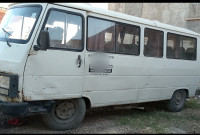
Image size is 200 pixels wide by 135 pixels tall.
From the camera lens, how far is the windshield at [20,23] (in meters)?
5.27

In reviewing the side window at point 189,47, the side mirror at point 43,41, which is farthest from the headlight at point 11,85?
the side window at point 189,47

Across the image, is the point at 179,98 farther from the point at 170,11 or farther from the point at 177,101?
the point at 170,11

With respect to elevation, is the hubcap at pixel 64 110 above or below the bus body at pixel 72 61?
below

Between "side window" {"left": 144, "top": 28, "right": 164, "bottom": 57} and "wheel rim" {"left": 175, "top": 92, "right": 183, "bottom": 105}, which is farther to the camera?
"wheel rim" {"left": 175, "top": 92, "right": 183, "bottom": 105}

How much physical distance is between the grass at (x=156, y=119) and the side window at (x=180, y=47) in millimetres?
1683

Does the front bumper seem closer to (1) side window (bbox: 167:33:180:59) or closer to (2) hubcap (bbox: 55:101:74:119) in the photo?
(2) hubcap (bbox: 55:101:74:119)

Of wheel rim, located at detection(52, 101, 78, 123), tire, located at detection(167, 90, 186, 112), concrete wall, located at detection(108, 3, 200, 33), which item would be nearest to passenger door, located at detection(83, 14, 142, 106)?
wheel rim, located at detection(52, 101, 78, 123)

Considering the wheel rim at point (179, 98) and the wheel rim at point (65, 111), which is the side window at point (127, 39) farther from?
the wheel rim at point (179, 98)

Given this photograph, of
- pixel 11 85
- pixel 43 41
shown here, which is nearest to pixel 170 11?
pixel 43 41

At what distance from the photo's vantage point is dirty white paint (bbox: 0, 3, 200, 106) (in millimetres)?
5133

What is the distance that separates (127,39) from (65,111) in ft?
7.60

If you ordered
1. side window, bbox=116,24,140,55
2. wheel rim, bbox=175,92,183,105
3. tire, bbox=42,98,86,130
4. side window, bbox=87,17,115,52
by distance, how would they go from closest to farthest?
1. tire, bbox=42,98,86,130
2. side window, bbox=87,17,115,52
3. side window, bbox=116,24,140,55
4. wheel rim, bbox=175,92,183,105

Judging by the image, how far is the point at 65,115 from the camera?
577 cm

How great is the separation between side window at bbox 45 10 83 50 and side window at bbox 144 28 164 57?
2.17m
